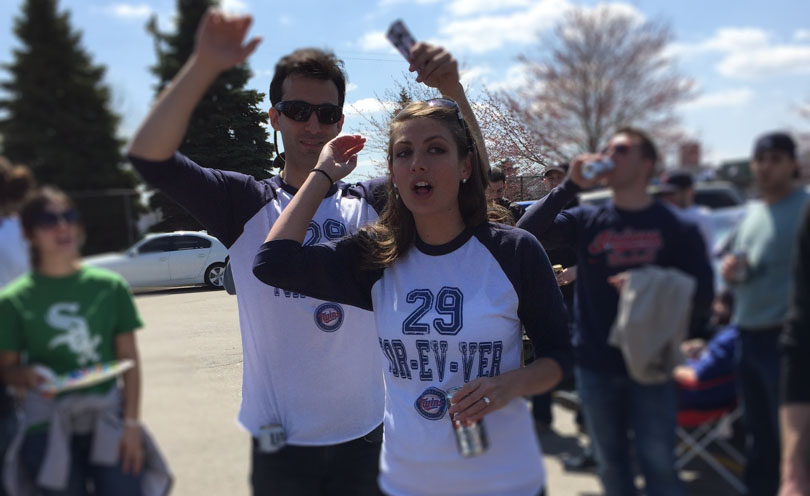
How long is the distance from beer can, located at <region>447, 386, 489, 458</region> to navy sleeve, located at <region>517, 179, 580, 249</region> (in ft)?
2.06

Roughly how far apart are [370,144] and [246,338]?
38.5 inches

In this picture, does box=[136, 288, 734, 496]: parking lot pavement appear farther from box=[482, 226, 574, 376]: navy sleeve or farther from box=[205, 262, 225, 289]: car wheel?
box=[482, 226, 574, 376]: navy sleeve

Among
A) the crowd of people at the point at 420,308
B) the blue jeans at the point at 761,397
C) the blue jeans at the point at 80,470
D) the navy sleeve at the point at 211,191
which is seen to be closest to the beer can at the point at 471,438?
the crowd of people at the point at 420,308

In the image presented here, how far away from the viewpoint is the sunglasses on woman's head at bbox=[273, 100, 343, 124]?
2.62 metres

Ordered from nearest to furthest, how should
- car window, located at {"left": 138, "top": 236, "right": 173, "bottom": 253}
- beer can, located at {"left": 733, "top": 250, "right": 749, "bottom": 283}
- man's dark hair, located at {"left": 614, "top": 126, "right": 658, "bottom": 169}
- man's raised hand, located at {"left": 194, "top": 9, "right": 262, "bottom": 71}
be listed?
beer can, located at {"left": 733, "top": 250, "right": 749, "bottom": 283}, man's dark hair, located at {"left": 614, "top": 126, "right": 658, "bottom": 169}, man's raised hand, located at {"left": 194, "top": 9, "right": 262, "bottom": 71}, car window, located at {"left": 138, "top": 236, "right": 173, "bottom": 253}

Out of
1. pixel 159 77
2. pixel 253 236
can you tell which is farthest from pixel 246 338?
pixel 159 77

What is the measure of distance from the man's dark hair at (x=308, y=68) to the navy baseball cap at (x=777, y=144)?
1.54 m

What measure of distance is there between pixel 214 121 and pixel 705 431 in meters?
1.96

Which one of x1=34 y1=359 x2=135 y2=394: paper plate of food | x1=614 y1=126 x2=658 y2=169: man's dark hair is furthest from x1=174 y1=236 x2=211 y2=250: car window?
x1=614 y1=126 x2=658 y2=169: man's dark hair

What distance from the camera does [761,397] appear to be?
1540 mm

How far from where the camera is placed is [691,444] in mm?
1533

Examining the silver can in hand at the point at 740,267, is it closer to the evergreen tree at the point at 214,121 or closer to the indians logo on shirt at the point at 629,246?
the indians logo on shirt at the point at 629,246

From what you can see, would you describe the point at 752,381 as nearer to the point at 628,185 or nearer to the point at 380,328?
the point at 628,185

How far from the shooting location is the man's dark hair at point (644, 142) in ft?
5.10
